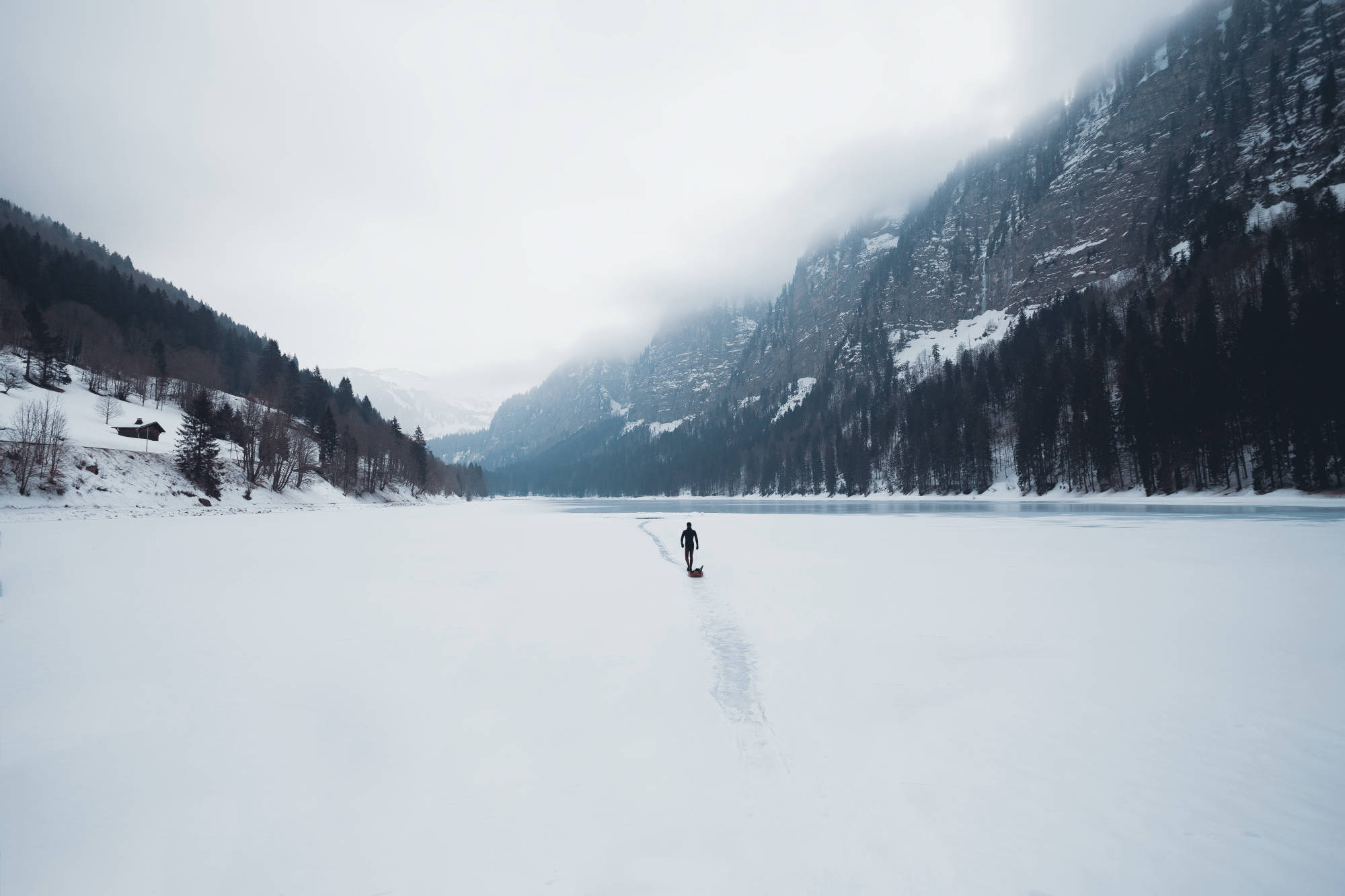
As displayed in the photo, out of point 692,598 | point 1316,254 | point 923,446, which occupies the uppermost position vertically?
point 1316,254

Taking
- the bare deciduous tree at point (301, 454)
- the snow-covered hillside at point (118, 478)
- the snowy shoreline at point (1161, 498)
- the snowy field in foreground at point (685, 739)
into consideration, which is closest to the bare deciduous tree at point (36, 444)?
the snow-covered hillside at point (118, 478)

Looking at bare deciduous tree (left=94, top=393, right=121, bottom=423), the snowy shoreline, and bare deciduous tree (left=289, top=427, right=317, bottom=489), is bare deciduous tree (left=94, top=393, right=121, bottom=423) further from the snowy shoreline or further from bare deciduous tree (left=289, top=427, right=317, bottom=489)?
the snowy shoreline

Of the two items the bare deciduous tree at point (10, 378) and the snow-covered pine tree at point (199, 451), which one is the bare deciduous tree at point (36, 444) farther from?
the bare deciduous tree at point (10, 378)

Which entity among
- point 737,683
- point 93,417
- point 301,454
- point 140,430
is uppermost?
point 93,417

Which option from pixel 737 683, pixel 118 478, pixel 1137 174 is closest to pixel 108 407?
pixel 118 478

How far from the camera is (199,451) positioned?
193ft

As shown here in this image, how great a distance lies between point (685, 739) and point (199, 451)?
75522 millimetres

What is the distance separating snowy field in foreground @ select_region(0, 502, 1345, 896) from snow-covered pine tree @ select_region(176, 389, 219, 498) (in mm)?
56346

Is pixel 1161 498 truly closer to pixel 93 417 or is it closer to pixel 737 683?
pixel 737 683

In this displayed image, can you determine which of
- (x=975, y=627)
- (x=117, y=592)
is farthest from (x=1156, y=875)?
(x=117, y=592)

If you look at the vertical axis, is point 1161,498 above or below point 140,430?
below

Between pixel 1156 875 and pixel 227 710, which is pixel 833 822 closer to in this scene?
pixel 1156 875

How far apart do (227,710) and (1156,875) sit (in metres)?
10.0

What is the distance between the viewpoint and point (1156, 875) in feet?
12.5
